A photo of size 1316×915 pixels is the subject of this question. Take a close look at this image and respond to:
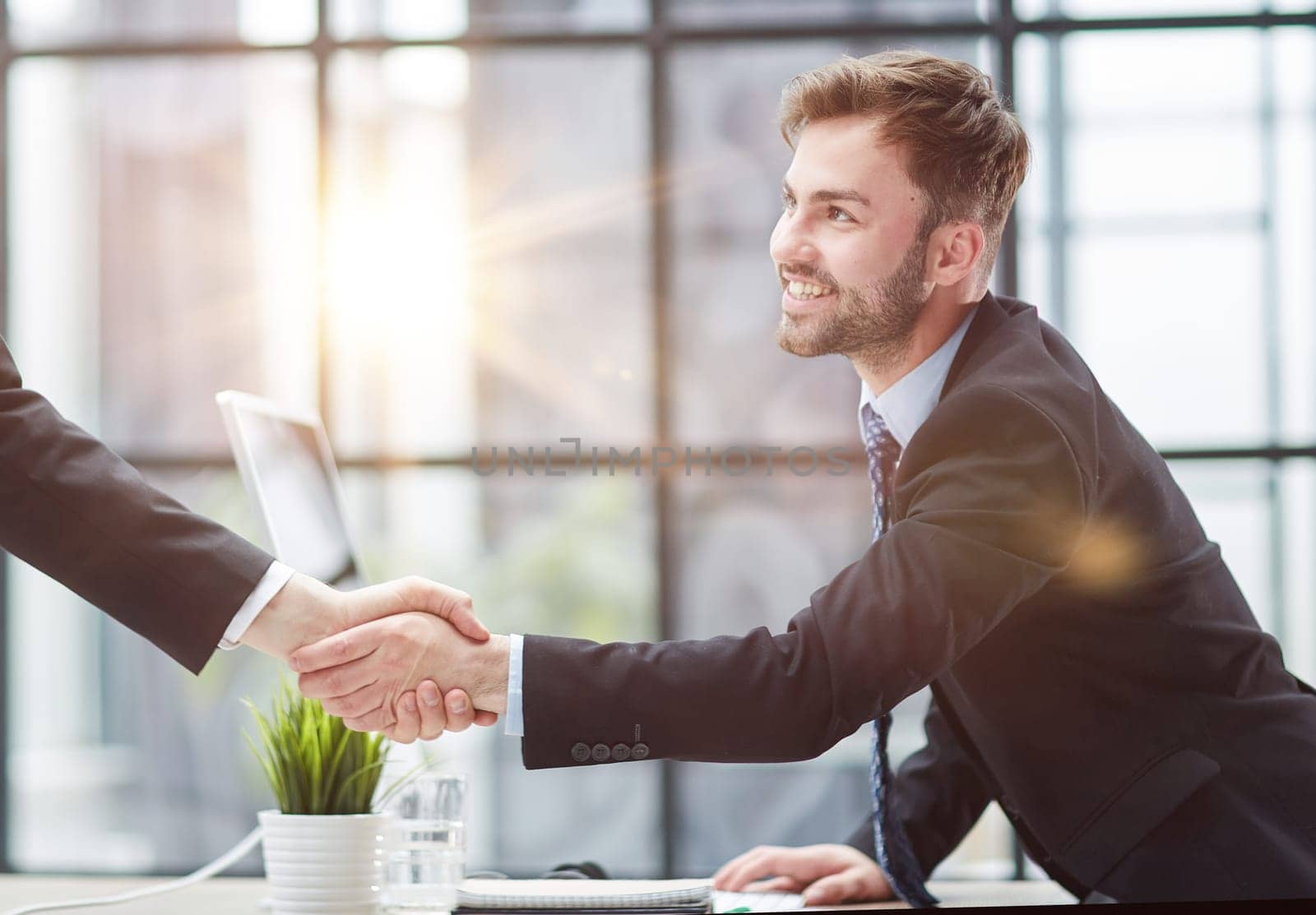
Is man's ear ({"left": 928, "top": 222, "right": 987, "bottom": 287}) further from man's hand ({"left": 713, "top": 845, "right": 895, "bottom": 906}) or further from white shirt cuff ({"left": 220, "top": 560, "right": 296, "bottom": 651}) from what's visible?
white shirt cuff ({"left": 220, "top": 560, "right": 296, "bottom": 651})

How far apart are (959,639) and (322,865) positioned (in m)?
0.83

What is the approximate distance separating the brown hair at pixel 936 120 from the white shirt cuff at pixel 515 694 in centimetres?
85

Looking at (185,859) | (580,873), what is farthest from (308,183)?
(580,873)

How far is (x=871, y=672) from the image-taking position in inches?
57.2

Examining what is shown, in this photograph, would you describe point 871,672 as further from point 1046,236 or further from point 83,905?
point 1046,236

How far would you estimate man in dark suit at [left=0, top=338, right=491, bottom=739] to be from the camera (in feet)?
4.87

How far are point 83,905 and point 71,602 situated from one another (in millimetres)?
1589

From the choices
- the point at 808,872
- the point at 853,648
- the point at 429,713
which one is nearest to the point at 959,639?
the point at 853,648

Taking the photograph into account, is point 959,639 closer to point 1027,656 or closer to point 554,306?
point 1027,656

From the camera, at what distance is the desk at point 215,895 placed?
1757 millimetres

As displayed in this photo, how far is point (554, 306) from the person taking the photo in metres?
3.04

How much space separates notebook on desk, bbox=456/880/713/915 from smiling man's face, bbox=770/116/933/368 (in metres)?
0.81

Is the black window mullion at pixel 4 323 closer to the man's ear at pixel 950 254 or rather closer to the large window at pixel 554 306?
the large window at pixel 554 306

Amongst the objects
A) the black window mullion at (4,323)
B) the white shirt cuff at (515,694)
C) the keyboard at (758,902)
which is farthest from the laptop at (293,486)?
the black window mullion at (4,323)
